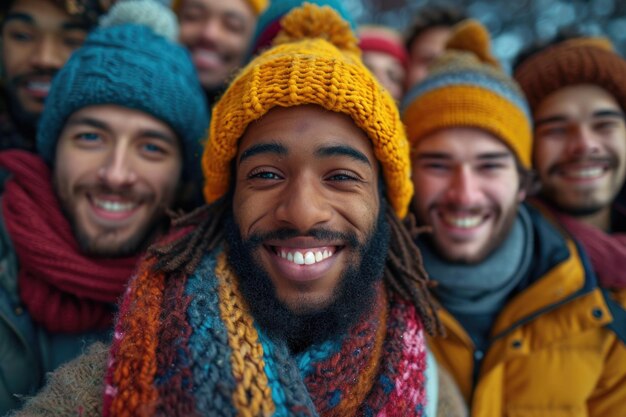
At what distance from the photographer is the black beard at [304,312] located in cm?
163

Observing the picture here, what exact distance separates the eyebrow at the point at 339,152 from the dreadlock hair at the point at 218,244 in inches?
16.3

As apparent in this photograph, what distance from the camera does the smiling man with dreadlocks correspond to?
147 centimetres

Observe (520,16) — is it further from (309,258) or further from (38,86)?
(309,258)

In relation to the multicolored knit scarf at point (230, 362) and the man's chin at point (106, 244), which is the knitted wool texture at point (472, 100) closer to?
the multicolored knit scarf at point (230, 362)

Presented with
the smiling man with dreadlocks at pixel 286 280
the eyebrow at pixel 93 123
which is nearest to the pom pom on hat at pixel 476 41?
the smiling man with dreadlocks at pixel 286 280

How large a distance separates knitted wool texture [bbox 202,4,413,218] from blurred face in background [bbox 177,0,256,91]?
1.43 meters

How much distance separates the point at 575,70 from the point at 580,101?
0.21 m

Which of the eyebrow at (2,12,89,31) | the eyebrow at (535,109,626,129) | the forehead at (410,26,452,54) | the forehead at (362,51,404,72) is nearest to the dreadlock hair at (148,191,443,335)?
the eyebrow at (535,109,626,129)

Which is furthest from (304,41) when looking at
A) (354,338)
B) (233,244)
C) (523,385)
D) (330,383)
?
(523,385)

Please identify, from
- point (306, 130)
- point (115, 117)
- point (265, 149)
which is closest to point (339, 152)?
point (306, 130)

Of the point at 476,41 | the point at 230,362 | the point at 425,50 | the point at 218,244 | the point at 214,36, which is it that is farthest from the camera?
the point at 425,50

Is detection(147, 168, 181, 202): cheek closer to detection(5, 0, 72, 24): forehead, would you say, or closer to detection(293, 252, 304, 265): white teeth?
detection(293, 252, 304, 265): white teeth

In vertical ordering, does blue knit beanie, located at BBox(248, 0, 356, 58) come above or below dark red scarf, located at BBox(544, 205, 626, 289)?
above

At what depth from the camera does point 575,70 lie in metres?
2.91
